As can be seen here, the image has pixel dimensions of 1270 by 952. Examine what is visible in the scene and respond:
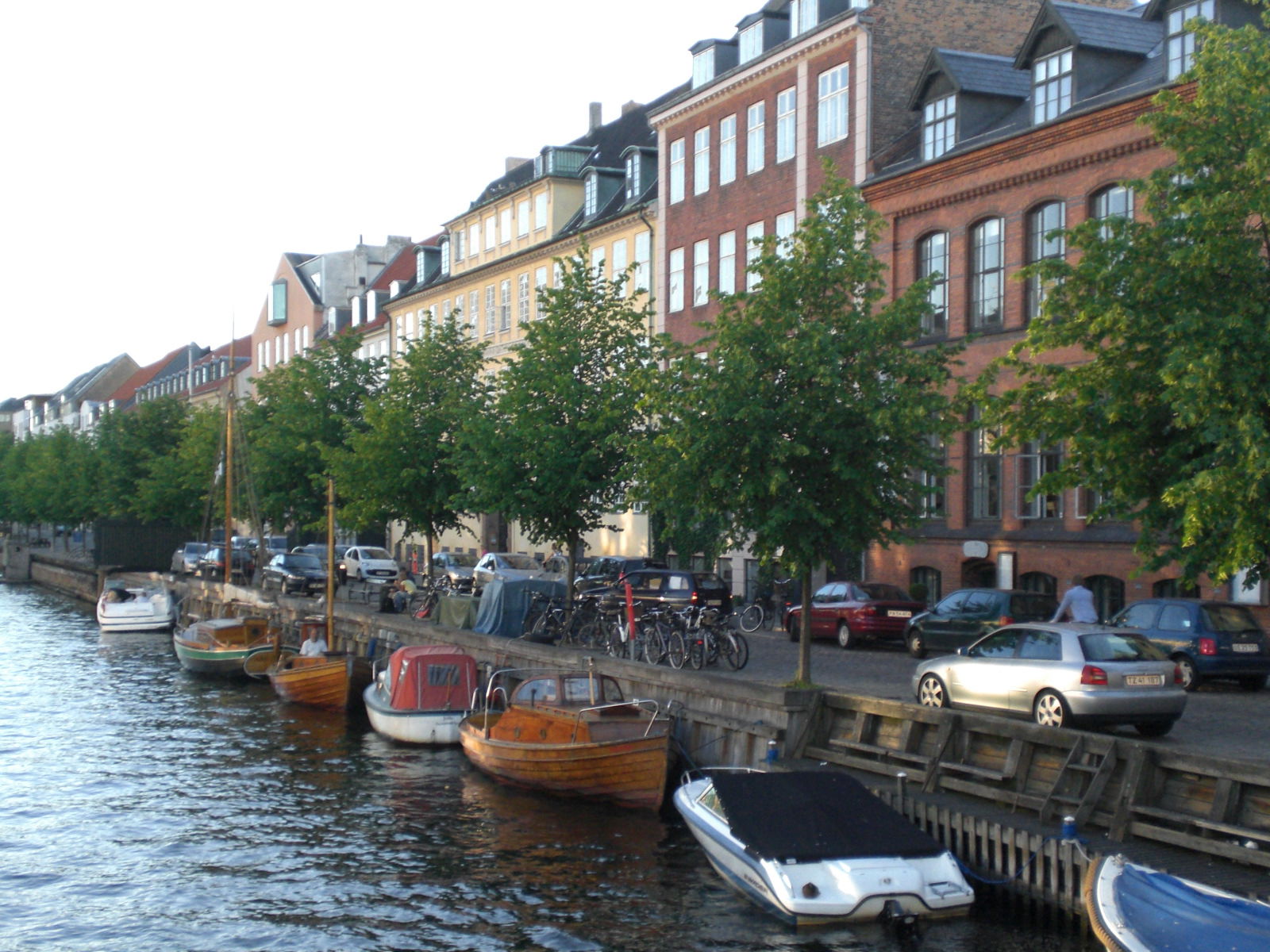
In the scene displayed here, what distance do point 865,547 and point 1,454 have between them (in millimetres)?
126414

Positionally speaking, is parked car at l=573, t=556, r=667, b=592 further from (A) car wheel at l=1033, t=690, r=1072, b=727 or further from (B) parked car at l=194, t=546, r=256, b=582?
(B) parked car at l=194, t=546, r=256, b=582

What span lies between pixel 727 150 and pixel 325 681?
22.9 m

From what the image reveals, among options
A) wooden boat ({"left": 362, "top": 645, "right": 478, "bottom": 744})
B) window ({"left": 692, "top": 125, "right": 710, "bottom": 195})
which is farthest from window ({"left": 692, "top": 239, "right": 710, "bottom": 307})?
wooden boat ({"left": 362, "top": 645, "right": 478, "bottom": 744})

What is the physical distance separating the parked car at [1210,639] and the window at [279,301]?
79.7m

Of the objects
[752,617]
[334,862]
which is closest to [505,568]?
[752,617]

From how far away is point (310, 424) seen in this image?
176 feet

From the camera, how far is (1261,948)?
1162 cm

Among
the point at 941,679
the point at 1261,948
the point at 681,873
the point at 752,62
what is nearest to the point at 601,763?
the point at 681,873

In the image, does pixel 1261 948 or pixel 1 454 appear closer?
pixel 1261 948

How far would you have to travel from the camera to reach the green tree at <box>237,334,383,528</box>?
53.8 m

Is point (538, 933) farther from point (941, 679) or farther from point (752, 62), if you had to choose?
point (752, 62)

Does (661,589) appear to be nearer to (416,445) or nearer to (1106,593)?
(1106,593)

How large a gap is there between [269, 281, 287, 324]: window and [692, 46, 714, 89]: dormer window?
175 ft

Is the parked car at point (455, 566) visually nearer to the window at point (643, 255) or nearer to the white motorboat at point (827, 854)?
the window at point (643, 255)
